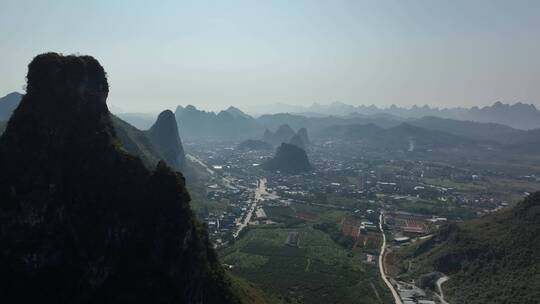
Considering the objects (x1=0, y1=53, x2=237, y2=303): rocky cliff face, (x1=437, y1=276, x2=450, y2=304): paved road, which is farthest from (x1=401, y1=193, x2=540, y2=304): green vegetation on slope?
(x1=0, y1=53, x2=237, y2=303): rocky cliff face

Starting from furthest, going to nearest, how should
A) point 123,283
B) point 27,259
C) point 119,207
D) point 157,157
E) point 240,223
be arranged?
point 157,157 → point 240,223 → point 119,207 → point 123,283 → point 27,259

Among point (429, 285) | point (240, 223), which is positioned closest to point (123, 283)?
point (429, 285)

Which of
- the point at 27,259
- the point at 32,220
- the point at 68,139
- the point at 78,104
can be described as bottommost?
the point at 27,259

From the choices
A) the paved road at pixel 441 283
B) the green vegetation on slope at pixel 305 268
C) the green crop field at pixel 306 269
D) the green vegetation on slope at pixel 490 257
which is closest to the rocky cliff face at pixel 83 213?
the green crop field at pixel 306 269

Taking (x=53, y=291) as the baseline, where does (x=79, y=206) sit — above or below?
above

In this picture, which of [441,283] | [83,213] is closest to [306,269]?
[441,283]

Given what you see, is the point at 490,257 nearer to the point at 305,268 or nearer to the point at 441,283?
the point at 441,283

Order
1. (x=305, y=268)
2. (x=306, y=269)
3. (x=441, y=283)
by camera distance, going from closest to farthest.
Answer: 1. (x=441, y=283)
2. (x=306, y=269)
3. (x=305, y=268)

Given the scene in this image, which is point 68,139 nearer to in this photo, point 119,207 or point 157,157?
point 119,207
